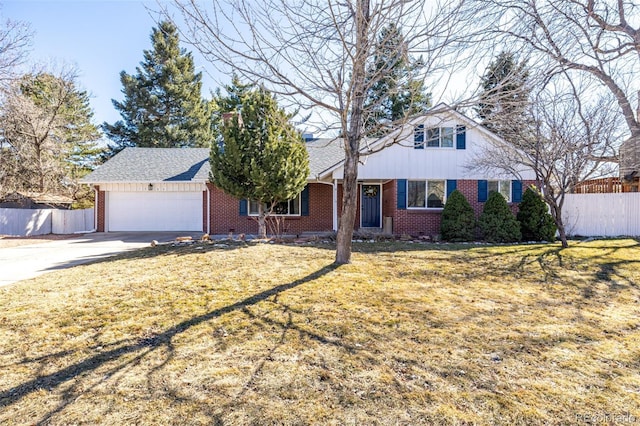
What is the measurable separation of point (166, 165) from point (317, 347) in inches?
638

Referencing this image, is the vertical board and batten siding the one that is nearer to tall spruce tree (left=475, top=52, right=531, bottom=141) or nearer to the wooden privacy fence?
tall spruce tree (left=475, top=52, right=531, bottom=141)

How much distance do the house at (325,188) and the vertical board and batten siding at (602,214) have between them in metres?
2.64

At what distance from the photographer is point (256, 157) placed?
11.1 m

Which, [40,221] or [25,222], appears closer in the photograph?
[25,222]

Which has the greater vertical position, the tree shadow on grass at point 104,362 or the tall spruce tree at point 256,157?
the tall spruce tree at point 256,157

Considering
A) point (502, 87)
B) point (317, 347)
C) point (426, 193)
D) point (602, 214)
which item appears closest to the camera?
point (317, 347)

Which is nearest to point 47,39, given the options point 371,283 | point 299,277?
point 299,277

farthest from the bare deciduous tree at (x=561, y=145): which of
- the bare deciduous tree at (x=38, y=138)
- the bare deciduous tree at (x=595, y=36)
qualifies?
the bare deciduous tree at (x=38, y=138)

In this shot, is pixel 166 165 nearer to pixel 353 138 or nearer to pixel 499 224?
pixel 353 138

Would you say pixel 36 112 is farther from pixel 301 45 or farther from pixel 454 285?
pixel 454 285

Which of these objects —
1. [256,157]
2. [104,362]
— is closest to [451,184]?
[256,157]

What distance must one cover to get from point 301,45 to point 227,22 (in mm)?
1134

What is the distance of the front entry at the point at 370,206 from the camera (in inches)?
603

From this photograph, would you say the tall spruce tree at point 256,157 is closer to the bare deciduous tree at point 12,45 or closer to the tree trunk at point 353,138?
the tree trunk at point 353,138
